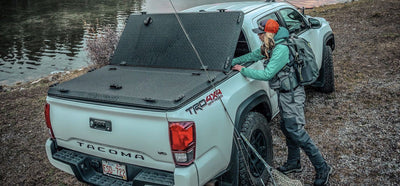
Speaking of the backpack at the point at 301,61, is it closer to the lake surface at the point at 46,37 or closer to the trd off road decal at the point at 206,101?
the trd off road decal at the point at 206,101

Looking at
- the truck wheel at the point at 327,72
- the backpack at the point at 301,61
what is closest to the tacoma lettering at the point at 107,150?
the backpack at the point at 301,61

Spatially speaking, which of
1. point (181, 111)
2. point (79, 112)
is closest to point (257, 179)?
point (181, 111)

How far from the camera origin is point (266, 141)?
361 centimetres

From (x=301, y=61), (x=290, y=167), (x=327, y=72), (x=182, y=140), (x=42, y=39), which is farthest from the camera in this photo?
(x=42, y=39)

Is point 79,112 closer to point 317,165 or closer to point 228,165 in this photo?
point 228,165

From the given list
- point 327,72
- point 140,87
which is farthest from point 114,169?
point 327,72

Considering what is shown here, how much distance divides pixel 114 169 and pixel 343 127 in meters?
3.52

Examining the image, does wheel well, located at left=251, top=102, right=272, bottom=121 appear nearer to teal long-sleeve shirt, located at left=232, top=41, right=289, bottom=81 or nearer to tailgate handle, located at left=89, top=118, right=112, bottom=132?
teal long-sleeve shirt, located at left=232, top=41, right=289, bottom=81

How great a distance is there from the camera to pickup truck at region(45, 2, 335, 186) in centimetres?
257

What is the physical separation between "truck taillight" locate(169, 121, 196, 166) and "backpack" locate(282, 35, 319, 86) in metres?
1.42

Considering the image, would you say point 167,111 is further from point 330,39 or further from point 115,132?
point 330,39

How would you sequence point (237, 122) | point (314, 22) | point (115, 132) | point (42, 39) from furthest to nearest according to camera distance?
point (42, 39), point (314, 22), point (237, 122), point (115, 132)

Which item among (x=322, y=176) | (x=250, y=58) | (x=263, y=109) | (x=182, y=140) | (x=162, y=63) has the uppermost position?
(x=250, y=58)

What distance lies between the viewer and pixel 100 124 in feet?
9.10
